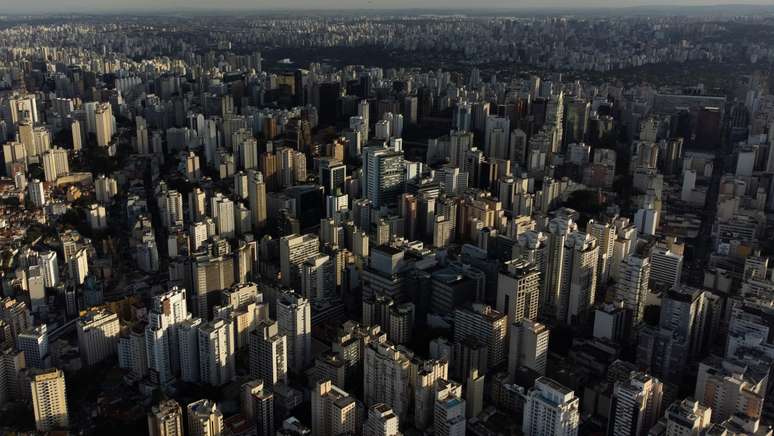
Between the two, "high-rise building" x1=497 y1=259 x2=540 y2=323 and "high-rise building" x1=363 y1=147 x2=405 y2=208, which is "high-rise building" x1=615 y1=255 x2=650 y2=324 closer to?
"high-rise building" x1=497 y1=259 x2=540 y2=323

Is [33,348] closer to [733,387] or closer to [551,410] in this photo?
[551,410]

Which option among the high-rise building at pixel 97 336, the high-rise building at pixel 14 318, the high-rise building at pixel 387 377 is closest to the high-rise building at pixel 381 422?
the high-rise building at pixel 387 377

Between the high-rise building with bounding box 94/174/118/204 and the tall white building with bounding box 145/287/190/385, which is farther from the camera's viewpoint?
the high-rise building with bounding box 94/174/118/204

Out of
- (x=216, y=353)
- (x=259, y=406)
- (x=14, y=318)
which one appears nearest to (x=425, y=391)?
(x=259, y=406)

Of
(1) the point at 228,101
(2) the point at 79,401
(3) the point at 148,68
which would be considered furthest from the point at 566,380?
(3) the point at 148,68

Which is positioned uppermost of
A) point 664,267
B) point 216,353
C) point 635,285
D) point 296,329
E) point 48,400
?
point 635,285

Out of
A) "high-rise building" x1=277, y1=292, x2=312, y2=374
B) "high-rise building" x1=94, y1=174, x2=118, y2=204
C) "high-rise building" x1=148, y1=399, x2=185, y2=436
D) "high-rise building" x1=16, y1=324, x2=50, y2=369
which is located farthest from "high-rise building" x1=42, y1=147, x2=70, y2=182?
"high-rise building" x1=148, y1=399, x2=185, y2=436

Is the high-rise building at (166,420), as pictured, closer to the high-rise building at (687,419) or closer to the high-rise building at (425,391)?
the high-rise building at (425,391)
